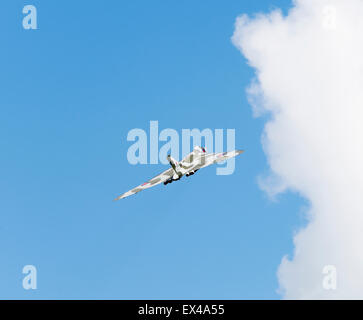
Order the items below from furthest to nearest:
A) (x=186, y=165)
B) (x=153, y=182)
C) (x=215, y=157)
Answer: (x=153, y=182) < (x=215, y=157) < (x=186, y=165)

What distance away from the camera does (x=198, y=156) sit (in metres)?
169

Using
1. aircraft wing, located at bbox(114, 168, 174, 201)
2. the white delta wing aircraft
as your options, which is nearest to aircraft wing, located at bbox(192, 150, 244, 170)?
the white delta wing aircraft

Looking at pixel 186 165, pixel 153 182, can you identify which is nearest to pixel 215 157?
pixel 186 165

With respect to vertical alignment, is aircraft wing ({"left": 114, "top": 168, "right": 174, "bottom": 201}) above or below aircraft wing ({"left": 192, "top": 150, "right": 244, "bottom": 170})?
below

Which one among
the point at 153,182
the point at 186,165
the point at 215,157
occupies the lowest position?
the point at 153,182

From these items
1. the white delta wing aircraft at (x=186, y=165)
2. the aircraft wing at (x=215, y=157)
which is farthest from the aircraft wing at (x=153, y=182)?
the aircraft wing at (x=215, y=157)

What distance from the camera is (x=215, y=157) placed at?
165 meters

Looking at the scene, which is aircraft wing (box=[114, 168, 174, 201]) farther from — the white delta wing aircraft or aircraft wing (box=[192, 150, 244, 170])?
aircraft wing (box=[192, 150, 244, 170])

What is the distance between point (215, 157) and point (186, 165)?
10.7 meters

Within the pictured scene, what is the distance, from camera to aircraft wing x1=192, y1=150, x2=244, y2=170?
161 m

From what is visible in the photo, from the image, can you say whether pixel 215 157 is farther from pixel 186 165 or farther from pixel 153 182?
pixel 153 182

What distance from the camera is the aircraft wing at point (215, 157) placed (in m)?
161
